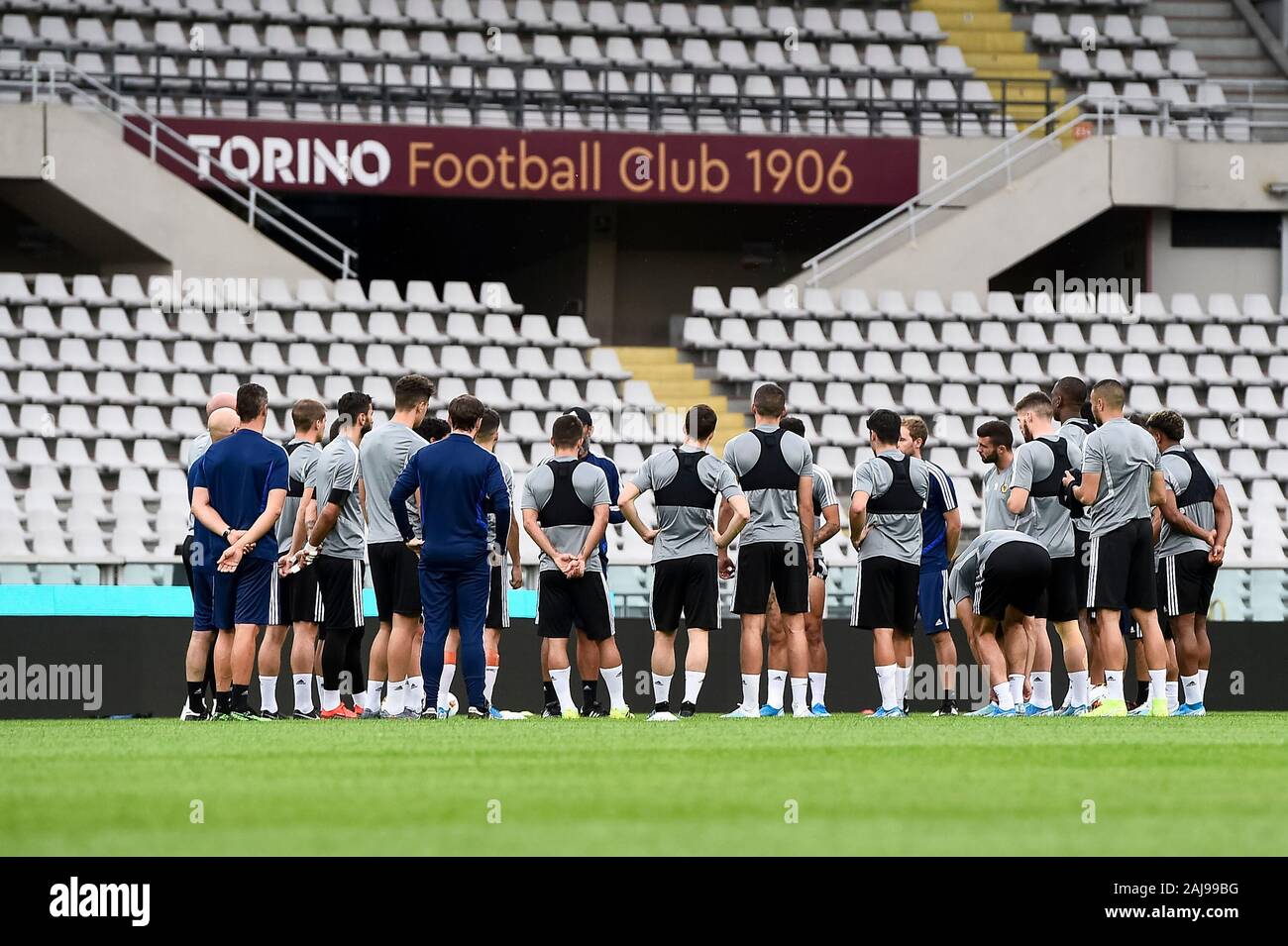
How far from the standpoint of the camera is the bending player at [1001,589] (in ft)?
39.2

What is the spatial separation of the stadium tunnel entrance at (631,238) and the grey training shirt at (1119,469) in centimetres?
1718

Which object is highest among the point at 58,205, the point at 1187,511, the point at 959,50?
the point at 959,50

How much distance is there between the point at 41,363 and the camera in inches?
862

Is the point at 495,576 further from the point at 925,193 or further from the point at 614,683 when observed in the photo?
the point at 925,193

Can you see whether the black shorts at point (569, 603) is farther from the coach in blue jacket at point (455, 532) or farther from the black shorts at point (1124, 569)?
the black shorts at point (1124, 569)

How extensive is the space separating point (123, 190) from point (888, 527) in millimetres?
14319

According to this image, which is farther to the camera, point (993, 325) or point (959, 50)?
point (959, 50)

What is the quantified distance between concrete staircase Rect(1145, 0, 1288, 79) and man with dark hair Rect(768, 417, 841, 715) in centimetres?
2038

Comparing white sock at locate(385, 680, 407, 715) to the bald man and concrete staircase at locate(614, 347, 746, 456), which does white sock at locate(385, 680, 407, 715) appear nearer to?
the bald man

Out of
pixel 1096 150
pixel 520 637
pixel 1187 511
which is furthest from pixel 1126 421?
pixel 1096 150

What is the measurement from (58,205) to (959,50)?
13.6 metres

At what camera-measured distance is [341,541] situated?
39.7 ft

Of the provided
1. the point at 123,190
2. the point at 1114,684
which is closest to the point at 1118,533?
the point at 1114,684
